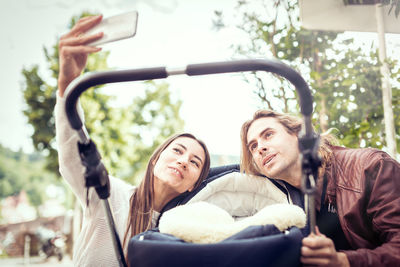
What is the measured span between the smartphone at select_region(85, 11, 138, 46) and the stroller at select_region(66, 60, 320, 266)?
105mm

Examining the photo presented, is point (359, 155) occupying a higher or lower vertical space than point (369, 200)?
higher

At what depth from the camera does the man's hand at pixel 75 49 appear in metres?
0.90

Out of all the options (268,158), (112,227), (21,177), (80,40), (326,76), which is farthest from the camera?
(21,177)

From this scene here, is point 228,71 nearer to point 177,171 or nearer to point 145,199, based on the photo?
point 177,171

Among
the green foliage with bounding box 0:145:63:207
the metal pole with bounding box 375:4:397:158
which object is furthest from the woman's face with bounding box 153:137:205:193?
the green foliage with bounding box 0:145:63:207

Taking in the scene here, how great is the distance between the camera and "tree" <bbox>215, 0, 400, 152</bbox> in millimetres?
1604

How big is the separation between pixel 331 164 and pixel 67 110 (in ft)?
2.66

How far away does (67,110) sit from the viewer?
79cm

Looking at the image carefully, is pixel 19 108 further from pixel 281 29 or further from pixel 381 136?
pixel 381 136

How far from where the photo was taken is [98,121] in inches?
231

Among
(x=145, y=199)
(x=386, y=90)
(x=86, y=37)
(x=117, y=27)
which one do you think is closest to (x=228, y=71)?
(x=117, y=27)

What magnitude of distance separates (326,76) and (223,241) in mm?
1248

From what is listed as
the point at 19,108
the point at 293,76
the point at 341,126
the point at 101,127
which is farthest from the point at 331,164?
the point at 19,108

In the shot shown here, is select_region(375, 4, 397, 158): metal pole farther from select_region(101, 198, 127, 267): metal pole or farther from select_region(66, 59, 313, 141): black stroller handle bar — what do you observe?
select_region(101, 198, 127, 267): metal pole
